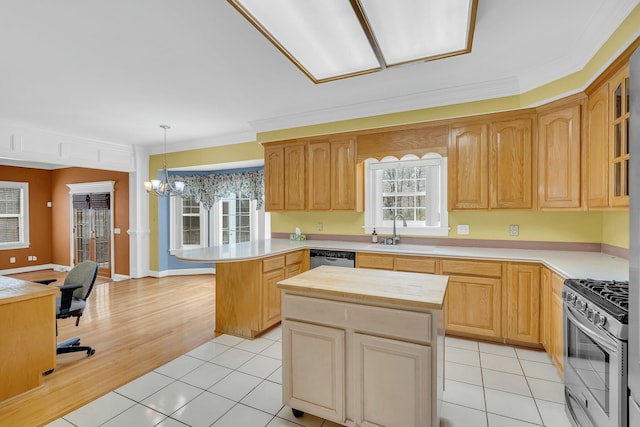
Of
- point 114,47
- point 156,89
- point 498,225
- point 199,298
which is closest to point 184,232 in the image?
point 199,298

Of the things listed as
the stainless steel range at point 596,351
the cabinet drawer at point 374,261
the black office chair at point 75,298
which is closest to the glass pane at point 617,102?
the stainless steel range at point 596,351

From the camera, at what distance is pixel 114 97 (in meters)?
3.47

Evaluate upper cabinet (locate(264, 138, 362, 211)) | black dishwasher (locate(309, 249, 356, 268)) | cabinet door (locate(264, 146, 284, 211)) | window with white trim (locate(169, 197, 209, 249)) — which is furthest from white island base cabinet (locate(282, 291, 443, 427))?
window with white trim (locate(169, 197, 209, 249))

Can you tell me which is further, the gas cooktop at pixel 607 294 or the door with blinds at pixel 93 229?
the door with blinds at pixel 93 229

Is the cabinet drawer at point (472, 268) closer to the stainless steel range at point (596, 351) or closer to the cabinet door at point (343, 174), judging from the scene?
the stainless steel range at point (596, 351)

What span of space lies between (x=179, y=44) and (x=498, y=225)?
359 cm

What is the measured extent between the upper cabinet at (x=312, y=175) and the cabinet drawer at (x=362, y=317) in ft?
7.39

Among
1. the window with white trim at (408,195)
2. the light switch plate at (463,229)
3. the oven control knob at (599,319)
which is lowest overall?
the oven control knob at (599,319)

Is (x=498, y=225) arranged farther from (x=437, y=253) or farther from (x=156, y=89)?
(x=156, y=89)

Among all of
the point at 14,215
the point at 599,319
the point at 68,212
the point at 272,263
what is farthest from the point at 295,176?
the point at 14,215

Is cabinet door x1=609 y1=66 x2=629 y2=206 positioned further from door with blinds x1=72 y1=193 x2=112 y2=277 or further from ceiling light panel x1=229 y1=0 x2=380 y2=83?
door with blinds x1=72 y1=193 x2=112 y2=277

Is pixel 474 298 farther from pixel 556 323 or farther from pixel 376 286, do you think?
pixel 376 286

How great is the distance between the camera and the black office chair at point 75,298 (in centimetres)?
281

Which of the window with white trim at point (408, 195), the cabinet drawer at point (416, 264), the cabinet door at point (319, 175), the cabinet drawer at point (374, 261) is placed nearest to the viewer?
the cabinet drawer at point (416, 264)
